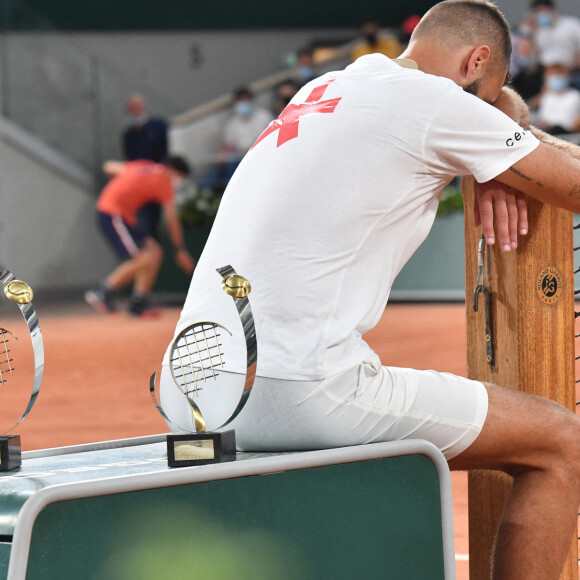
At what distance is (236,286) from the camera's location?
2.26 metres

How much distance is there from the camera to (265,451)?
248 cm

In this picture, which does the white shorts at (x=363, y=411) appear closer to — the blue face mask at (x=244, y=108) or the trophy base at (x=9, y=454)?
the trophy base at (x=9, y=454)

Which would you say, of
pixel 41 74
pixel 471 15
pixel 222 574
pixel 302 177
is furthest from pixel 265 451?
pixel 41 74

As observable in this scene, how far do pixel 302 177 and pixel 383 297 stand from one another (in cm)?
31

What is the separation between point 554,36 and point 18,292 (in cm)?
1450

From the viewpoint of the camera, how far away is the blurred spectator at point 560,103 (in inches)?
555

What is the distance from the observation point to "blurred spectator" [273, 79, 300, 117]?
16.7 meters

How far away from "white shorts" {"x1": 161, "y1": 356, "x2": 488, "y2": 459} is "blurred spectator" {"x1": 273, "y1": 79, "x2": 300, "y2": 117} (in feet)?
45.3

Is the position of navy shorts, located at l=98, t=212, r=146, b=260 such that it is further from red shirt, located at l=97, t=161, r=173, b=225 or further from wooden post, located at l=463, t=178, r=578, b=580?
wooden post, located at l=463, t=178, r=578, b=580

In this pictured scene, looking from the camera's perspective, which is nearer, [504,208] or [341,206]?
[341,206]

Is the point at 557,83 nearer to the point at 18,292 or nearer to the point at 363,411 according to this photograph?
the point at 363,411

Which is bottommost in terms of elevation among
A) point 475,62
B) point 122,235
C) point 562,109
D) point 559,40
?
point 475,62

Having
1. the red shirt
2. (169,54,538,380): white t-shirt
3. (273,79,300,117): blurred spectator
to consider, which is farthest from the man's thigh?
(273,79,300,117): blurred spectator

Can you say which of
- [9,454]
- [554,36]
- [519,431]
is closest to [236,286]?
[9,454]
